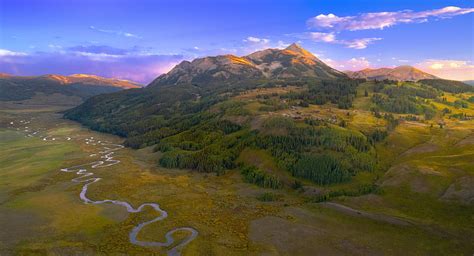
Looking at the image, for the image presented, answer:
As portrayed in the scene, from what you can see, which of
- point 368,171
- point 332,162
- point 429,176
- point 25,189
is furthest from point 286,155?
point 25,189

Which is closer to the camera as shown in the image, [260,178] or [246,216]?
[246,216]

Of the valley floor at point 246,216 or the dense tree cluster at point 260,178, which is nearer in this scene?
the valley floor at point 246,216

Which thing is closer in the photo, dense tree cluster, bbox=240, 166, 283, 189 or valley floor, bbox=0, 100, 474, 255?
valley floor, bbox=0, 100, 474, 255

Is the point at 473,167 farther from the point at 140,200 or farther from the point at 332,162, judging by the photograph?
the point at 140,200

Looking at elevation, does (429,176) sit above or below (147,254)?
above

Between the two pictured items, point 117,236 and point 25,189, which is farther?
point 25,189

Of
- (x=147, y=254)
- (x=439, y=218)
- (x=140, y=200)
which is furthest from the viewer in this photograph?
(x=140, y=200)

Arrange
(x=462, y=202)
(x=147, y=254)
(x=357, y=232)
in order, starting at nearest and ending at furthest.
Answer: (x=147, y=254), (x=357, y=232), (x=462, y=202)

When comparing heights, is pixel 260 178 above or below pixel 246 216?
above
